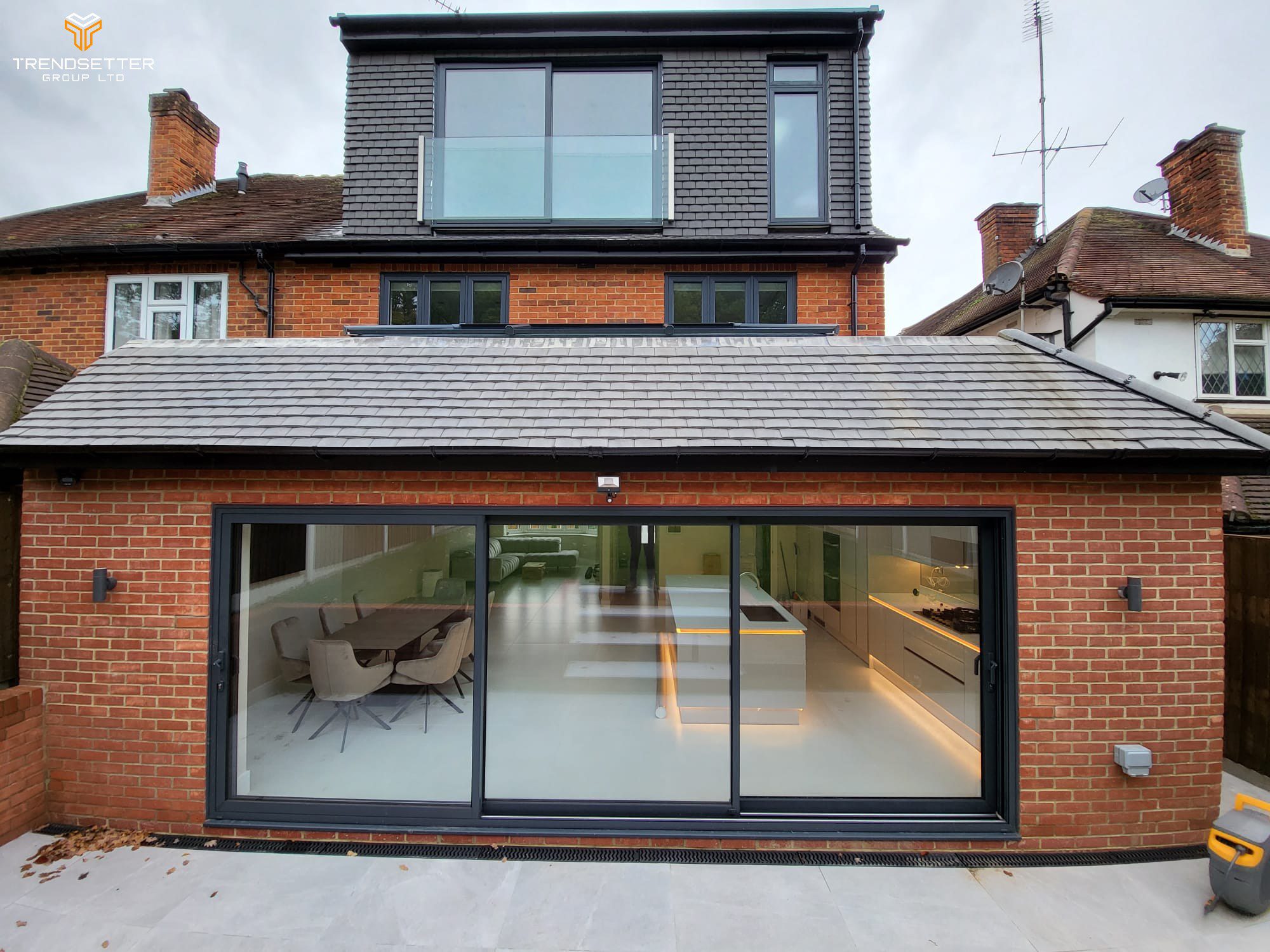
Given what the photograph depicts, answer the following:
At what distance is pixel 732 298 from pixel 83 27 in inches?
409

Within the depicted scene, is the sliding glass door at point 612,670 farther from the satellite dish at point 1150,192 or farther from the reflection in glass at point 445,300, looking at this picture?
the satellite dish at point 1150,192

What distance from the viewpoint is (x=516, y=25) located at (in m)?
6.99

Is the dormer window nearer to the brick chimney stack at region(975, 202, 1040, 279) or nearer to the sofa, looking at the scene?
the sofa

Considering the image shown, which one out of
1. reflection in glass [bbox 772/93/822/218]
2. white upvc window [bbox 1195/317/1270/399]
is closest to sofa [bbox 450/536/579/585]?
reflection in glass [bbox 772/93/822/218]

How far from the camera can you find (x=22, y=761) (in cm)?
360

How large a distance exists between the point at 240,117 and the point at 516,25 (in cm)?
737

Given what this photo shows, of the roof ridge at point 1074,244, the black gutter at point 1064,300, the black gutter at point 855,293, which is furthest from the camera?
the roof ridge at point 1074,244

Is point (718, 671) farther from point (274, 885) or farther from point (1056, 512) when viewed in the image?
point (274, 885)

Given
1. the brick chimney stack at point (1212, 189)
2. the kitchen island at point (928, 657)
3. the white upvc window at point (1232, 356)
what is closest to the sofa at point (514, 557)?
the kitchen island at point (928, 657)

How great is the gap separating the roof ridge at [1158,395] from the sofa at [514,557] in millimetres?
4483

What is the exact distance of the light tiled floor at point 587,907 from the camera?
2812 mm

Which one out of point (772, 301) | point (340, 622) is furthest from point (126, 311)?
point (772, 301)

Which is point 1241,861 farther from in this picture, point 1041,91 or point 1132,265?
point 1041,91

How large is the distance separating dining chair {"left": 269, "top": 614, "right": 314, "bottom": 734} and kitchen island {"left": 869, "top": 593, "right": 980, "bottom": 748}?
17.1 ft
